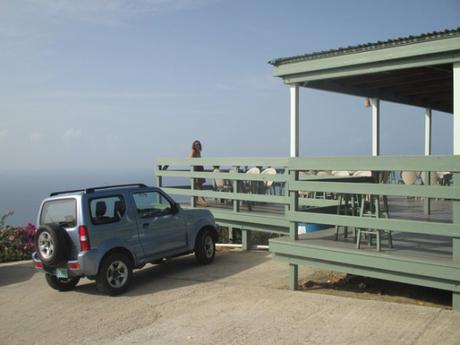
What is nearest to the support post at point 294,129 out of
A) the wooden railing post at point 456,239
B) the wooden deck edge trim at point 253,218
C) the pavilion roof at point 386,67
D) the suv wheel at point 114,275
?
the pavilion roof at point 386,67

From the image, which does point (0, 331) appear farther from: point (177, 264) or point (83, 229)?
point (177, 264)

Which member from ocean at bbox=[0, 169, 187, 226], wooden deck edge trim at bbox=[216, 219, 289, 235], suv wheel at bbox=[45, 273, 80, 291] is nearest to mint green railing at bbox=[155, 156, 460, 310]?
wooden deck edge trim at bbox=[216, 219, 289, 235]

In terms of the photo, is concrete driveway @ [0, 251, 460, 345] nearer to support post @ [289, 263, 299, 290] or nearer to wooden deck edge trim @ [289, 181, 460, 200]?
support post @ [289, 263, 299, 290]

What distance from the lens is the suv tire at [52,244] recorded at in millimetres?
7449

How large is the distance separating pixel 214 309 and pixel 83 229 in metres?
2.28

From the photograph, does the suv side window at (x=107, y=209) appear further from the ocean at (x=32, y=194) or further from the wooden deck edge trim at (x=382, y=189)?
the wooden deck edge trim at (x=382, y=189)

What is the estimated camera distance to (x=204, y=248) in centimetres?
965

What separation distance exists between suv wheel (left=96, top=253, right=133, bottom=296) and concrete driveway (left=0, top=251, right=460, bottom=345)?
14cm

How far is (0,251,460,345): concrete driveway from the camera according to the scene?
545cm

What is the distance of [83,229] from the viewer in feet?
24.5

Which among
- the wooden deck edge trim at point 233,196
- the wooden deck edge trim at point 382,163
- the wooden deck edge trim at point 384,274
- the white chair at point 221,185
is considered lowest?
the wooden deck edge trim at point 384,274

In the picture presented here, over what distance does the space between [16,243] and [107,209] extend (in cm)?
530

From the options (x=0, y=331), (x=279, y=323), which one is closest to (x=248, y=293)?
(x=279, y=323)

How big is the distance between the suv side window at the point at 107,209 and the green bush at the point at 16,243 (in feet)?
16.6
